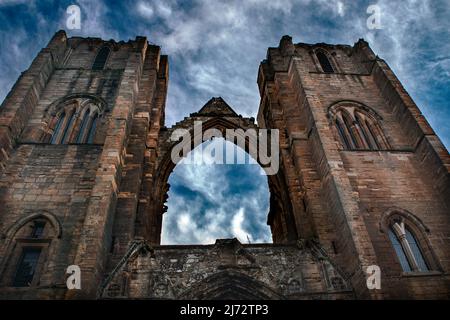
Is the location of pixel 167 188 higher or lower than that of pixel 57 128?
lower

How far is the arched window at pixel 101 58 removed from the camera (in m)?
15.3

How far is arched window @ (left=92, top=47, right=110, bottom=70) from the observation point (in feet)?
50.1

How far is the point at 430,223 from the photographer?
956cm

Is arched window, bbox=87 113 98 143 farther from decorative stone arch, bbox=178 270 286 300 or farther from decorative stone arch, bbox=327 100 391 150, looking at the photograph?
decorative stone arch, bbox=327 100 391 150

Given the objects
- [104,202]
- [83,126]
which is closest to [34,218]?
[104,202]

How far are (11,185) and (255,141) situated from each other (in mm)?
8348

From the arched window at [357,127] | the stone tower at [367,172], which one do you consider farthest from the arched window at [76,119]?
the arched window at [357,127]

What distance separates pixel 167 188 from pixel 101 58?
779 cm

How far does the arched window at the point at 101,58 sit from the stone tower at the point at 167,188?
0.52 feet

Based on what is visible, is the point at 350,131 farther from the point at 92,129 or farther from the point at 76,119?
the point at 76,119

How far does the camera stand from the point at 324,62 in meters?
17.0

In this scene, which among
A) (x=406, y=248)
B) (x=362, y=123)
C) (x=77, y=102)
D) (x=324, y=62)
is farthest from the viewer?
(x=324, y=62)
